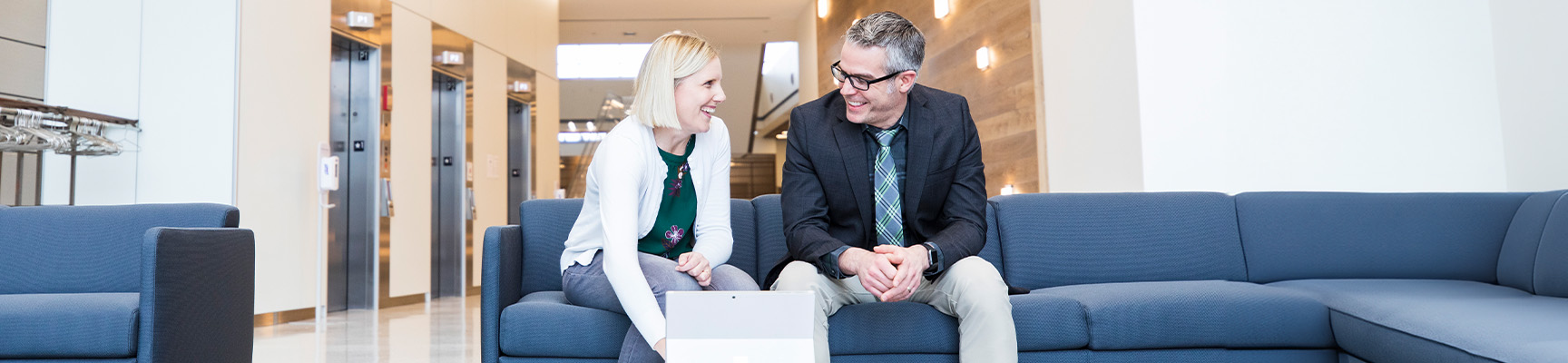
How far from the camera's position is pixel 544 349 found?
217cm

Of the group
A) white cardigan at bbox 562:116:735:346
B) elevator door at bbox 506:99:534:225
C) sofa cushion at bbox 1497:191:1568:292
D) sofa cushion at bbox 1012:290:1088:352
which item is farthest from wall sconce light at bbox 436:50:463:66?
sofa cushion at bbox 1497:191:1568:292

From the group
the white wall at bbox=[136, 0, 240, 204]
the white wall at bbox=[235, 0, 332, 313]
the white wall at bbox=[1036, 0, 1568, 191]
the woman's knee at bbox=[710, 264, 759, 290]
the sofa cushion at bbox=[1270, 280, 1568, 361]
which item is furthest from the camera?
the white wall at bbox=[235, 0, 332, 313]

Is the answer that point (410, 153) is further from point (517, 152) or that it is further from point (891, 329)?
point (891, 329)

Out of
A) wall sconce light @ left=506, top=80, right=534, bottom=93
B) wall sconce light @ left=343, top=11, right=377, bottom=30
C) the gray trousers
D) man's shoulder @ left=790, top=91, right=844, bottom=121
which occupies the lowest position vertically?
the gray trousers

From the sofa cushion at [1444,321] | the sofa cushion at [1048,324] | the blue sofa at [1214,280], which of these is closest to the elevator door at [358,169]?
the blue sofa at [1214,280]

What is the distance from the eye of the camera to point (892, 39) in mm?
2102

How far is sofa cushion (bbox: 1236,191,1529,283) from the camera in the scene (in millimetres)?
2801

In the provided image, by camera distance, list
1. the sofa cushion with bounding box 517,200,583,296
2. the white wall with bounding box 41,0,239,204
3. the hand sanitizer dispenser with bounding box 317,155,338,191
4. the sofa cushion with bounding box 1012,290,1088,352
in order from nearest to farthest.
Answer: the sofa cushion with bounding box 1012,290,1088,352 → the sofa cushion with bounding box 517,200,583,296 → the white wall with bounding box 41,0,239,204 → the hand sanitizer dispenser with bounding box 317,155,338,191

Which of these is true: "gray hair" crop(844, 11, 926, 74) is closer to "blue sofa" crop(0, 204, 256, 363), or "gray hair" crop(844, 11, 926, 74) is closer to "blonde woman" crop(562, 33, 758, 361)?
"blonde woman" crop(562, 33, 758, 361)

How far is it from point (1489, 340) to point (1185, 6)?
2076 millimetres

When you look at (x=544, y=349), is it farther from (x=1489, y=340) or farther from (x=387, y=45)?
(x=387, y=45)

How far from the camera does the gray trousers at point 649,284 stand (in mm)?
1914

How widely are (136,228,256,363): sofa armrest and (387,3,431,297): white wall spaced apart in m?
3.76

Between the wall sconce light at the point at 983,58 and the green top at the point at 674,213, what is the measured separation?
404cm
